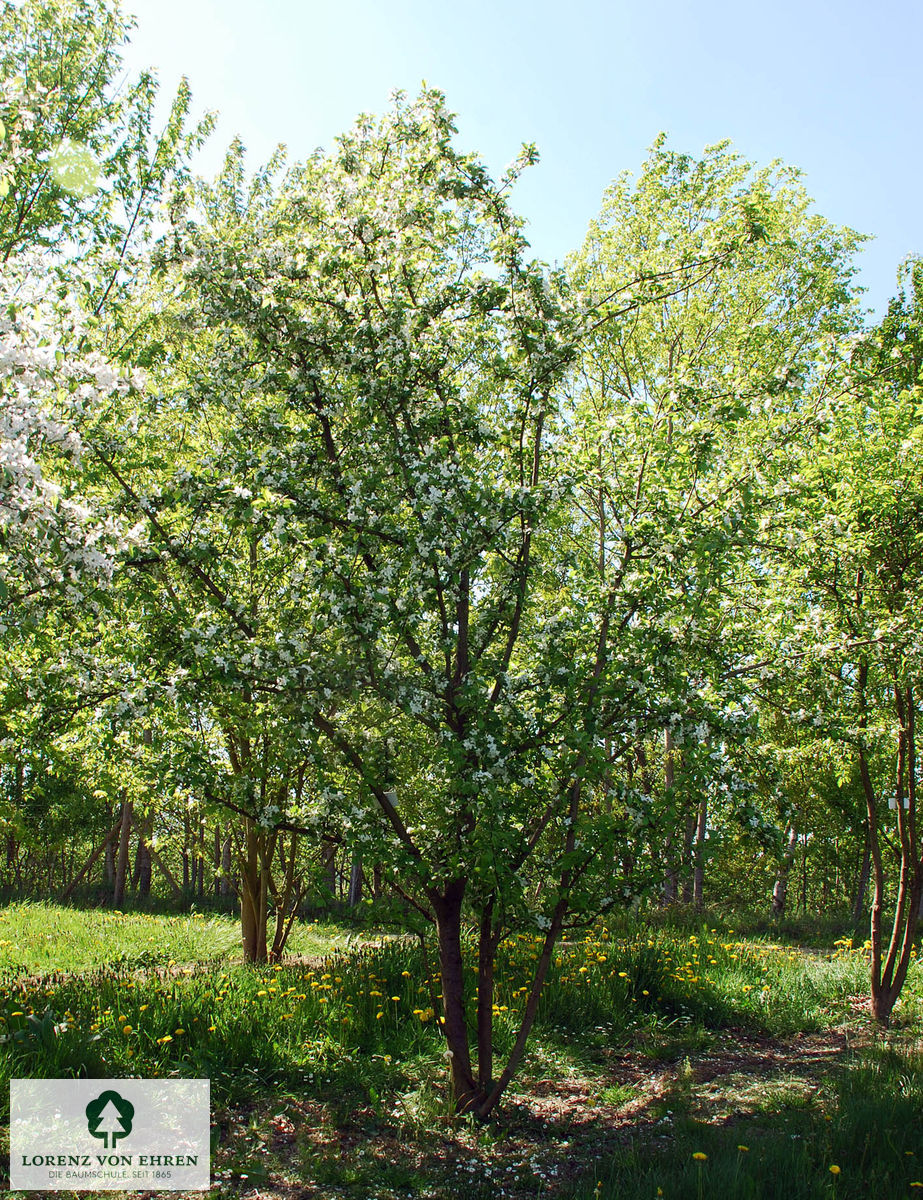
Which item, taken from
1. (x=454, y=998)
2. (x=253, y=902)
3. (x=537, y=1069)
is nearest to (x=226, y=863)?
(x=253, y=902)

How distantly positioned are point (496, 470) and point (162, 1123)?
4450 mm

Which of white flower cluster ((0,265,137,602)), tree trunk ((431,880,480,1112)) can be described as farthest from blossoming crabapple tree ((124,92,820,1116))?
white flower cluster ((0,265,137,602))

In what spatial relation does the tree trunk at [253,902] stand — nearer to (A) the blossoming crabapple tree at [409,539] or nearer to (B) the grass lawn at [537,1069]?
(B) the grass lawn at [537,1069]

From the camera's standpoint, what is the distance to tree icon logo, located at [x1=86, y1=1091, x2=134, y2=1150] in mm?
4317


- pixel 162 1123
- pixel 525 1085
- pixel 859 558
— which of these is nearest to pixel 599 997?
pixel 525 1085

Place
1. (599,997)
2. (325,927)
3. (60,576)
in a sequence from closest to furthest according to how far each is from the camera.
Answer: (60,576) → (599,997) → (325,927)

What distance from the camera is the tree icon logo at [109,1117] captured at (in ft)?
14.2

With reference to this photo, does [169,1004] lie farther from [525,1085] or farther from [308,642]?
[308,642]

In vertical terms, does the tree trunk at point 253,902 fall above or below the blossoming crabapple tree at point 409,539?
below

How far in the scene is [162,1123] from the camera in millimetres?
4496

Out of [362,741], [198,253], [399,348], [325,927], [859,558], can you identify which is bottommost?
[325,927]

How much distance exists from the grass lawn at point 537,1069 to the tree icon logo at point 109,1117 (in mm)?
278

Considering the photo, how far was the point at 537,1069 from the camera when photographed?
5.96m

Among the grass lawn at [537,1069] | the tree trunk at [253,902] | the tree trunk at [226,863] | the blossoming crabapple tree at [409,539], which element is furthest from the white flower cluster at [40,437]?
the tree trunk at [226,863]
